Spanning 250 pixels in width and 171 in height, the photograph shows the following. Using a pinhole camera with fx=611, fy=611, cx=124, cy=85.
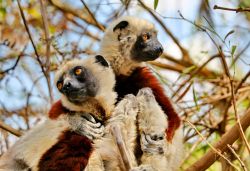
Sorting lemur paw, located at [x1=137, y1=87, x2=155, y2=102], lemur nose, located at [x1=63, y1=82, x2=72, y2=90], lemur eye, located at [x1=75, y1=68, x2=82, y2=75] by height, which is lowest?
lemur paw, located at [x1=137, y1=87, x2=155, y2=102]

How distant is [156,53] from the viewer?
470 cm

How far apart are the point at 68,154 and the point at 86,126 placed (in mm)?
248

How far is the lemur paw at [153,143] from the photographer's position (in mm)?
4148

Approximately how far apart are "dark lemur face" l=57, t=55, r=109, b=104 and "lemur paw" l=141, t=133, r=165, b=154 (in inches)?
19.4

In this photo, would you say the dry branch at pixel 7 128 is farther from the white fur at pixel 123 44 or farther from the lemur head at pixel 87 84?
the white fur at pixel 123 44

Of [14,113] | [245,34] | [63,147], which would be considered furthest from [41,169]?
[245,34]

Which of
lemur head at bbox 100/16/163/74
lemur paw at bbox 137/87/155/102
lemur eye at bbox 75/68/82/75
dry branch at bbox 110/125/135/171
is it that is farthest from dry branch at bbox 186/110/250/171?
lemur head at bbox 100/16/163/74

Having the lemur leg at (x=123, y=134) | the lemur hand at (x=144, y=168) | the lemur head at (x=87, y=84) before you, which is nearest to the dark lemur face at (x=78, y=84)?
the lemur head at (x=87, y=84)

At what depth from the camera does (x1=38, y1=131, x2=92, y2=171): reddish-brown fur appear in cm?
390

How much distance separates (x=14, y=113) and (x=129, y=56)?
1.40m

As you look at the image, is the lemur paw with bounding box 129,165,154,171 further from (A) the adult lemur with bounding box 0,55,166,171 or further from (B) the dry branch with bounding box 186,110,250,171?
(B) the dry branch with bounding box 186,110,250,171

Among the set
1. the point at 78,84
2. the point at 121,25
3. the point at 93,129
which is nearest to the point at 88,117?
the point at 93,129

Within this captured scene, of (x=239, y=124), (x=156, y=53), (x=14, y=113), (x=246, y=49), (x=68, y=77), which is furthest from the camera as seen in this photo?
(x=14, y=113)

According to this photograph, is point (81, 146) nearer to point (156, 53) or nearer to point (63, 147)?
point (63, 147)
